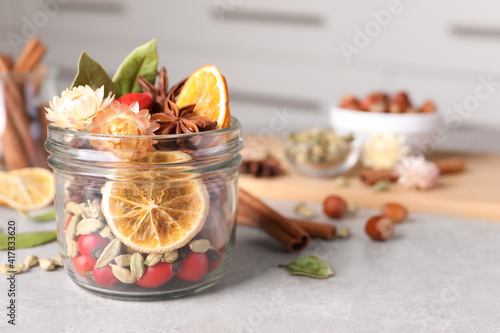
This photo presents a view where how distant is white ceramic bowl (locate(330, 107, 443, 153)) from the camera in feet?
4.98

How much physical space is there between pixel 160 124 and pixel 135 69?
6.9 inches

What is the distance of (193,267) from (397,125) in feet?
3.11

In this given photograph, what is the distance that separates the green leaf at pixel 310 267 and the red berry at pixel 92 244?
0.31 metres

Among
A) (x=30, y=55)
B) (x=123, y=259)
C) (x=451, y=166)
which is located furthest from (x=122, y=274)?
(x=451, y=166)

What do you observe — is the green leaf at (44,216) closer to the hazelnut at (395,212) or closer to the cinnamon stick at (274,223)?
the cinnamon stick at (274,223)

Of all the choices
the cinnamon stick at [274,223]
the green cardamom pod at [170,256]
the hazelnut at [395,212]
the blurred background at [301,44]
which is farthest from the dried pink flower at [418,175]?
the blurred background at [301,44]

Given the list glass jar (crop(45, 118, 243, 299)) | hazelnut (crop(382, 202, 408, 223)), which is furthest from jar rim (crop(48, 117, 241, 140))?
hazelnut (crop(382, 202, 408, 223))

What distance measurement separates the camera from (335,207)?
3.77 ft

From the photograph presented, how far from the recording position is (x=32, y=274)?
0.87m

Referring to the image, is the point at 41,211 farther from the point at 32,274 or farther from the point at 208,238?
the point at 208,238

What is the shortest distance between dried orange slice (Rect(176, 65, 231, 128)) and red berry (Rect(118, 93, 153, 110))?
0.08 m

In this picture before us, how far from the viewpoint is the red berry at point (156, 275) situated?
2.38 feet

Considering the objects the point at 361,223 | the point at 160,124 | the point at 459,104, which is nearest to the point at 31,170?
the point at 160,124

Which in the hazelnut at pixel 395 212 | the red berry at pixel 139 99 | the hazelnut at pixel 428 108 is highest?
the red berry at pixel 139 99
